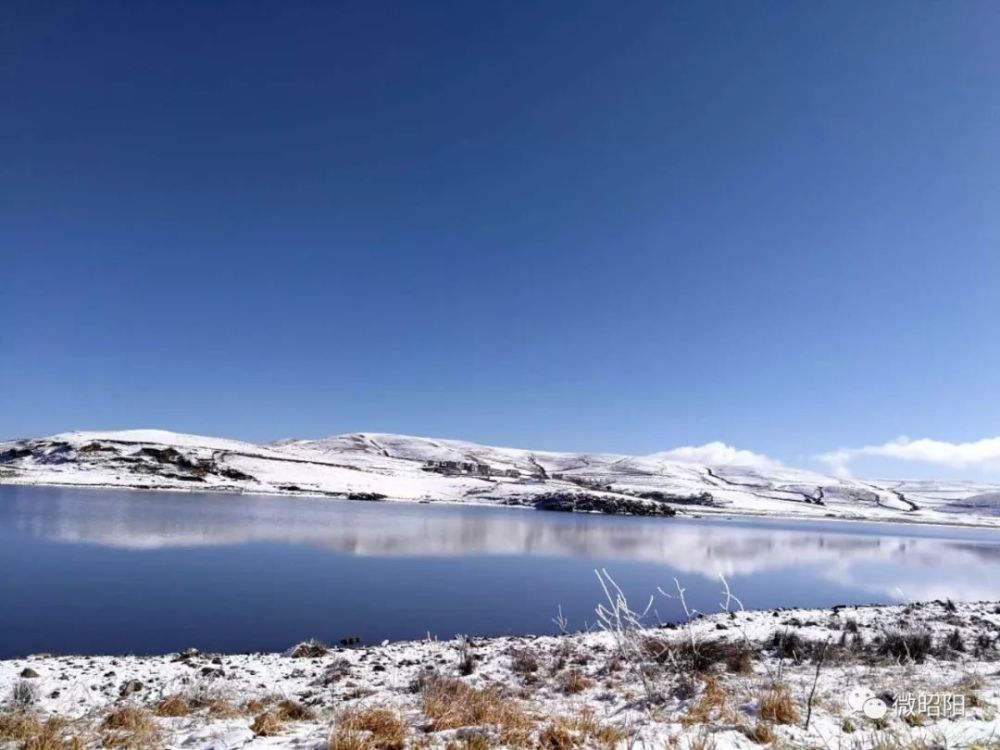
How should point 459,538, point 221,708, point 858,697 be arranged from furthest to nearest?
point 459,538
point 221,708
point 858,697

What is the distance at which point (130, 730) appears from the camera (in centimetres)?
674

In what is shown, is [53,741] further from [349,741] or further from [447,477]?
[447,477]

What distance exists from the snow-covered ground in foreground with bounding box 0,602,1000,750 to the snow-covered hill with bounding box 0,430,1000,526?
63.3m

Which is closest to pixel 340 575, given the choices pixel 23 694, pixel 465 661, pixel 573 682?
pixel 465 661

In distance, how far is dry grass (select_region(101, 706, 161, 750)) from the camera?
6141mm

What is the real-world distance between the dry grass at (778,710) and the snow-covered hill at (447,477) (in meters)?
68.7

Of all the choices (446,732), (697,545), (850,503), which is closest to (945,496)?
(850,503)

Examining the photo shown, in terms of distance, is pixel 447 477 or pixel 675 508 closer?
pixel 675 508

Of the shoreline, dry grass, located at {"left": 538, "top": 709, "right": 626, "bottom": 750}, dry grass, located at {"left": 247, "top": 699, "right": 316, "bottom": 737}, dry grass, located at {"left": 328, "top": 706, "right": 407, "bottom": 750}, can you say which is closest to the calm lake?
dry grass, located at {"left": 247, "top": 699, "right": 316, "bottom": 737}

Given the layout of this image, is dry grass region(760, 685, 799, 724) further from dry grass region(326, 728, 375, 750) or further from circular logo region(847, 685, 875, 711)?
dry grass region(326, 728, 375, 750)

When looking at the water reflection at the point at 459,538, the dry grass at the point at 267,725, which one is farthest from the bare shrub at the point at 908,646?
the dry grass at the point at 267,725

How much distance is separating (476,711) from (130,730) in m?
3.82

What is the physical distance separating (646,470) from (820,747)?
144 meters

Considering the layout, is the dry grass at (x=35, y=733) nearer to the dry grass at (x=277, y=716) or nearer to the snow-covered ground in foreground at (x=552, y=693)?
the snow-covered ground in foreground at (x=552, y=693)
